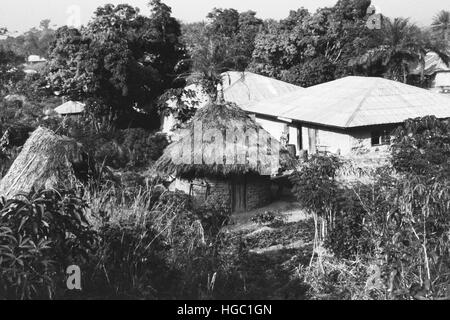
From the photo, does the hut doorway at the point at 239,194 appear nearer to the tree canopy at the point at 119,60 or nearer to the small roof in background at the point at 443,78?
the tree canopy at the point at 119,60

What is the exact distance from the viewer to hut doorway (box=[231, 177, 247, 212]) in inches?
566

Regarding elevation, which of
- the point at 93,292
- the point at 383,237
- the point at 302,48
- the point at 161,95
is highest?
the point at 302,48

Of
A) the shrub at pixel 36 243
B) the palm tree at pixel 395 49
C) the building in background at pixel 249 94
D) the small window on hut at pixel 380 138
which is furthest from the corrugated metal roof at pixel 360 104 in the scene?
the shrub at pixel 36 243

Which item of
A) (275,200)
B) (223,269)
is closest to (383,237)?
(223,269)

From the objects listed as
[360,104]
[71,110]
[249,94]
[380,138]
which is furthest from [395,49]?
[71,110]

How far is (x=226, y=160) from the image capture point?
45.8 feet

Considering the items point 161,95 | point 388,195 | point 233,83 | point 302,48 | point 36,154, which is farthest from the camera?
point 302,48

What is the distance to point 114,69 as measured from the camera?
20500mm

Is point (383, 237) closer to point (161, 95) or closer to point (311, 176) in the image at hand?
point (311, 176)

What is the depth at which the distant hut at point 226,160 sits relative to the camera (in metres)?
14.0

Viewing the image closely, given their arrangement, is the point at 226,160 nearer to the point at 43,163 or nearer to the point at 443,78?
the point at 43,163

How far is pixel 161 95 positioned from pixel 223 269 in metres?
15.2

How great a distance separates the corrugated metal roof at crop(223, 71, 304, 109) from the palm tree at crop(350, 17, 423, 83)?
15.0ft

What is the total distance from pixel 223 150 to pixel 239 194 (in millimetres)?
1210
